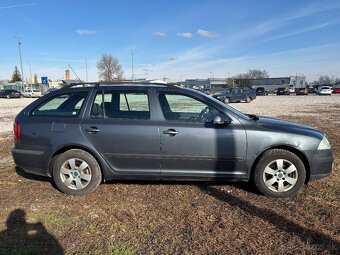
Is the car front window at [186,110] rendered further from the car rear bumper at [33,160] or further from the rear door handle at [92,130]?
the car rear bumper at [33,160]

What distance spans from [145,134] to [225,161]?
1220 mm

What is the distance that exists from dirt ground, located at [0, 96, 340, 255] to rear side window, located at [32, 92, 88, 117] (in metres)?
1.20

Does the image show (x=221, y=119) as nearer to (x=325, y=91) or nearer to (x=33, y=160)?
(x=33, y=160)

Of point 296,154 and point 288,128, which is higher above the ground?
point 288,128

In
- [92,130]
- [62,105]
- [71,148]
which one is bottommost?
[71,148]

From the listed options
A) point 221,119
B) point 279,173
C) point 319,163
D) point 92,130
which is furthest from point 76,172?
point 319,163

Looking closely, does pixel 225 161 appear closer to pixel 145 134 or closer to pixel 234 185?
pixel 234 185

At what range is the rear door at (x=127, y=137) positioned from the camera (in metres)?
4.93

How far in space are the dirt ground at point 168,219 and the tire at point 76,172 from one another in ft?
0.52

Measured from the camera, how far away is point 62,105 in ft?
17.3

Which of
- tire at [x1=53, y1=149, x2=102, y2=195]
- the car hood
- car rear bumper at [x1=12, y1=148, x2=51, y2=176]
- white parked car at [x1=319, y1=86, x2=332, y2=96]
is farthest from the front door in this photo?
white parked car at [x1=319, y1=86, x2=332, y2=96]

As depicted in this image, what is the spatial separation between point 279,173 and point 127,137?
7.41ft

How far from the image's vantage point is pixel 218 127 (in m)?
4.87

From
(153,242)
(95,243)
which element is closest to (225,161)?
(153,242)
